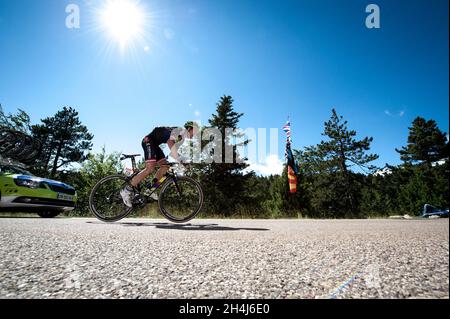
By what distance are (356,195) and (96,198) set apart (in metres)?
38.7

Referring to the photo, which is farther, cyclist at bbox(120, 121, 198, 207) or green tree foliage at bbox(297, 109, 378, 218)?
green tree foliage at bbox(297, 109, 378, 218)

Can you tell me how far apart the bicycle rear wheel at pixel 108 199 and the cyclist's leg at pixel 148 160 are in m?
0.41

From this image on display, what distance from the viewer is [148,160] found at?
18.0 ft

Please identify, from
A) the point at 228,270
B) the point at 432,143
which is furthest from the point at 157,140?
the point at 432,143

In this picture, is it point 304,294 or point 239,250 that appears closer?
point 304,294

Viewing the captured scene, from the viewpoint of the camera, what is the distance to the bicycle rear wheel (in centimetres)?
581

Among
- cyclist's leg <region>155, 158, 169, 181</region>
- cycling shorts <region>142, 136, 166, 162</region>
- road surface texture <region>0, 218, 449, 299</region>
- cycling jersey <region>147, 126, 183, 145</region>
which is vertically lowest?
road surface texture <region>0, 218, 449, 299</region>

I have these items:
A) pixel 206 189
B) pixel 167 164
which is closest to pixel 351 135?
pixel 206 189

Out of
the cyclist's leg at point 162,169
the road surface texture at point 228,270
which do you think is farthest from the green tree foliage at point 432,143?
the cyclist's leg at point 162,169

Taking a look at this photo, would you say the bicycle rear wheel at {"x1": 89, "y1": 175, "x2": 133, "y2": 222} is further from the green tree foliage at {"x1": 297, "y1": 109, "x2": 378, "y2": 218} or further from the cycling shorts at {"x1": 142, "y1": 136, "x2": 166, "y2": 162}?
the green tree foliage at {"x1": 297, "y1": 109, "x2": 378, "y2": 218}

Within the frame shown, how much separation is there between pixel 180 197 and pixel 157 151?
124 cm

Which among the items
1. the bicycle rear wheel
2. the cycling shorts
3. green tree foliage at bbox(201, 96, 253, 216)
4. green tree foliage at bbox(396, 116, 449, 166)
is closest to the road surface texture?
green tree foliage at bbox(396, 116, 449, 166)

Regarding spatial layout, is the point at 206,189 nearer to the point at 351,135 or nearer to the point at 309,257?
the point at 309,257
